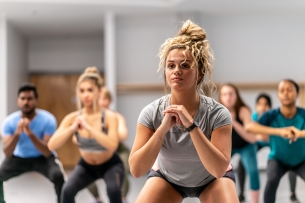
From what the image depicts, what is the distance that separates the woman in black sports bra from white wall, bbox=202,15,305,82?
4054 millimetres

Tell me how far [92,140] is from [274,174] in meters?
1.36

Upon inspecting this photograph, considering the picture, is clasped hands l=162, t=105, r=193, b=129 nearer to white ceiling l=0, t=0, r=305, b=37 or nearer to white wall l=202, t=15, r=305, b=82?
white ceiling l=0, t=0, r=305, b=37

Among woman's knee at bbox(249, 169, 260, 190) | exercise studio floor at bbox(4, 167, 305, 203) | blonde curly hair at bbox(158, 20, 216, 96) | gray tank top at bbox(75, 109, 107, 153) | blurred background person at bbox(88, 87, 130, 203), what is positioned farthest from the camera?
exercise studio floor at bbox(4, 167, 305, 203)

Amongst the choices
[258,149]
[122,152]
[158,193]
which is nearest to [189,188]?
[158,193]

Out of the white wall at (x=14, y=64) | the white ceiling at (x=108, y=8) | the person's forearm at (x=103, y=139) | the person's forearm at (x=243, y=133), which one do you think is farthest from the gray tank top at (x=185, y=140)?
the white wall at (x=14, y=64)

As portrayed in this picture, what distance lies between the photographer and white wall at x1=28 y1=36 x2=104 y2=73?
8.91 m

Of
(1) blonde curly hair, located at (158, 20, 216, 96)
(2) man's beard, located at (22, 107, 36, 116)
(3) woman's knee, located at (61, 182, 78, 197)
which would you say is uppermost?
(1) blonde curly hair, located at (158, 20, 216, 96)

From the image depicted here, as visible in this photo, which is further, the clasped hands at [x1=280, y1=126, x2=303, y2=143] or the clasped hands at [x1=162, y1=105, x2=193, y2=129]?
the clasped hands at [x1=280, y1=126, x2=303, y2=143]

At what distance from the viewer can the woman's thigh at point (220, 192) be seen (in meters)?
2.04

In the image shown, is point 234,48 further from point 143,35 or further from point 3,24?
point 3,24

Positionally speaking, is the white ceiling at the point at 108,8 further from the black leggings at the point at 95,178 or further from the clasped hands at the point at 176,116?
the clasped hands at the point at 176,116

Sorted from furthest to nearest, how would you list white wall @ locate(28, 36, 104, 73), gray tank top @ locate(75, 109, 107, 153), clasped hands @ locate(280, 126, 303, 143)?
white wall @ locate(28, 36, 104, 73), gray tank top @ locate(75, 109, 107, 153), clasped hands @ locate(280, 126, 303, 143)

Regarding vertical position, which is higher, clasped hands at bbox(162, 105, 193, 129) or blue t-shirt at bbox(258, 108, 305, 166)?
clasped hands at bbox(162, 105, 193, 129)

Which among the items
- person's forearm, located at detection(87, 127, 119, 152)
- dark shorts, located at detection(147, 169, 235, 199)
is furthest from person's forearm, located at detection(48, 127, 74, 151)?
dark shorts, located at detection(147, 169, 235, 199)
